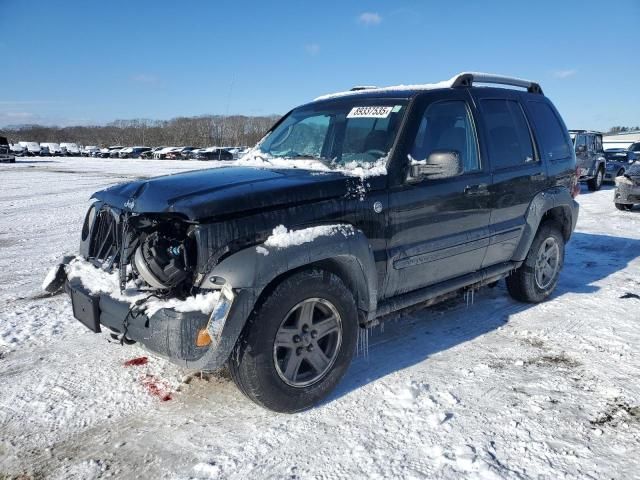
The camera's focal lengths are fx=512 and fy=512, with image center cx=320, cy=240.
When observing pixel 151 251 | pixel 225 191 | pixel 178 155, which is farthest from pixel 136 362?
pixel 178 155

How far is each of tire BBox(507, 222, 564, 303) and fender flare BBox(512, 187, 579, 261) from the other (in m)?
0.14

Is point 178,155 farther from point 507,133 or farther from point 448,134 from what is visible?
point 448,134

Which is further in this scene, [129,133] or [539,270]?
[129,133]

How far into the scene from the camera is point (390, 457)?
2.71m

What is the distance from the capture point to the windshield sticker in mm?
3893

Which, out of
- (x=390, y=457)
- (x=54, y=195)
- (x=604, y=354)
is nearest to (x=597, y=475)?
(x=390, y=457)

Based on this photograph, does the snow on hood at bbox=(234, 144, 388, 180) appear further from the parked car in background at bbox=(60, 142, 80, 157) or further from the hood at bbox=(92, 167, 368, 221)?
the parked car in background at bbox=(60, 142, 80, 157)

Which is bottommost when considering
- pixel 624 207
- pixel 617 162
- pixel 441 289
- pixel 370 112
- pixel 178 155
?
pixel 624 207

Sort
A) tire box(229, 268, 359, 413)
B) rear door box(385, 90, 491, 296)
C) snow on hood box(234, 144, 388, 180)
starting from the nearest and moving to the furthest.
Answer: tire box(229, 268, 359, 413)
snow on hood box(234, 144, 388, 180)
rear door box(385, 90, 491, 296)

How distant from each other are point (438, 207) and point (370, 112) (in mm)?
909

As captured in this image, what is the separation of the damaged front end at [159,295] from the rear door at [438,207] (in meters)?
1.37

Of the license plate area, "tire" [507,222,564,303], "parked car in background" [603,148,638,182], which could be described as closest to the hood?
the license plate area

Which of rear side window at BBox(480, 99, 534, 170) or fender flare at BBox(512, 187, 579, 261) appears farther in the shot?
fender flare at BBox(512, 187, 579, 261)

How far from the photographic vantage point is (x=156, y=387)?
3.50 m
